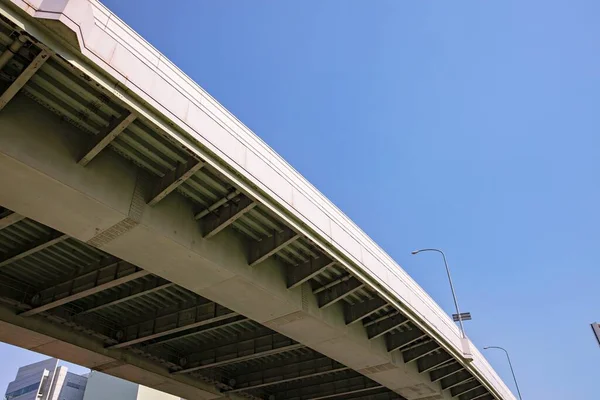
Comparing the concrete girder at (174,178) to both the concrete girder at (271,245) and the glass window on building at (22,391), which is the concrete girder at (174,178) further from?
the glass window on building at (22,391)

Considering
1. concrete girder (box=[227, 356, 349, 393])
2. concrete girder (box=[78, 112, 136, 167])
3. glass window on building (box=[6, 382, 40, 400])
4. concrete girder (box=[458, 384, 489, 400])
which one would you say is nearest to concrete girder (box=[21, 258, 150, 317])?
concrete girder (box=[78, 112, 136, 167])

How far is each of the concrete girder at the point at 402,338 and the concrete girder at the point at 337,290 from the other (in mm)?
4923

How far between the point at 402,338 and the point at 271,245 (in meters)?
8.62

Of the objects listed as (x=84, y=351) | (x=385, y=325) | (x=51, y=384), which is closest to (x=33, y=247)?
(x=84, y=351)

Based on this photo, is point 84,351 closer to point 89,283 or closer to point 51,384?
point 89,283

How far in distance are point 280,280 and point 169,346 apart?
29.5 feet

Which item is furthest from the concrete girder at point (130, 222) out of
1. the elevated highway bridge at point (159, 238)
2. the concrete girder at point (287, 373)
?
the concrete girder at point (287, 373)

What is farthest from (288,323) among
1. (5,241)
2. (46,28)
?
(46,28)

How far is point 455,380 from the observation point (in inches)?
893

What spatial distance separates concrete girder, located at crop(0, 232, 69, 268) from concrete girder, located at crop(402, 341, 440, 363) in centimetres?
1412

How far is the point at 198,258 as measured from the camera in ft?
36.6

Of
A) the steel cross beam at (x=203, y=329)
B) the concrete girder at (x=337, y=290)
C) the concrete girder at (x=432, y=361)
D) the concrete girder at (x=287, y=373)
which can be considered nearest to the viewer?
A: the concrete girder at (x=337, y=290)

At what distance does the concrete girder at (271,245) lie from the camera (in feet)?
38.6

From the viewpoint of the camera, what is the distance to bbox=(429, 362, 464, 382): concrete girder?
21.0 m
